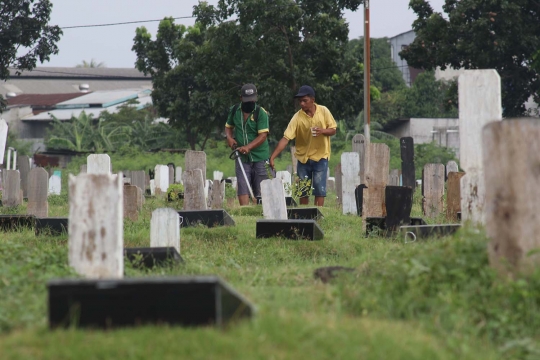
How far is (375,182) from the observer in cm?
1005

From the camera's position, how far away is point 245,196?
13242 mm

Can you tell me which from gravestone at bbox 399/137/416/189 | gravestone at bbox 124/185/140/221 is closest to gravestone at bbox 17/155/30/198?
gravestone at bbox 399/137/416/189

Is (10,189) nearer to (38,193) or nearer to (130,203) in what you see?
(38,193)

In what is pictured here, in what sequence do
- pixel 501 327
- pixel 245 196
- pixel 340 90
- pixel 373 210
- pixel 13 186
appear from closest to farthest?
pixel 501 327 → pixel 373 210 → pixel 245 196 → pixel 13 186 → pixel 340 90

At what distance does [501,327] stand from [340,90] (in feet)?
77.3

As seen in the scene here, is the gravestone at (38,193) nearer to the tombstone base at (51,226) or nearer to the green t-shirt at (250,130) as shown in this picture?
the green t-shirt at (250,130)

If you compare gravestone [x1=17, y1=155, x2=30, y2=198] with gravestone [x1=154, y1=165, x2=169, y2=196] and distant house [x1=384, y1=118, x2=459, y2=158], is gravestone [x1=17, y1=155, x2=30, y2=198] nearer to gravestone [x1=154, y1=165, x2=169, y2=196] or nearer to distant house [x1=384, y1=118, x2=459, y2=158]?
gravestone [x1=154, y1=165, x2=169, y2=196]

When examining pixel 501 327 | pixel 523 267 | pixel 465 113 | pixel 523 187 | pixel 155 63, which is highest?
pixel 155 63

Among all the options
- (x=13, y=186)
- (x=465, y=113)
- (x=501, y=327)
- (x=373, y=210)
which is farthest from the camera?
(x=13, y=186)

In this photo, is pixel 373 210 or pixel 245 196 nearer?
pixel 373 210

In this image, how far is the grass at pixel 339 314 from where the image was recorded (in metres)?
4.25

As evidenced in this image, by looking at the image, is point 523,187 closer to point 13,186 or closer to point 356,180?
point 356,180

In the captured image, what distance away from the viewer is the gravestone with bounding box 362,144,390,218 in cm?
1002

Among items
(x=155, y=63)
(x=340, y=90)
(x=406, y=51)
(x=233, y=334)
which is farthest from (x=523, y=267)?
(x=155, y=63)
